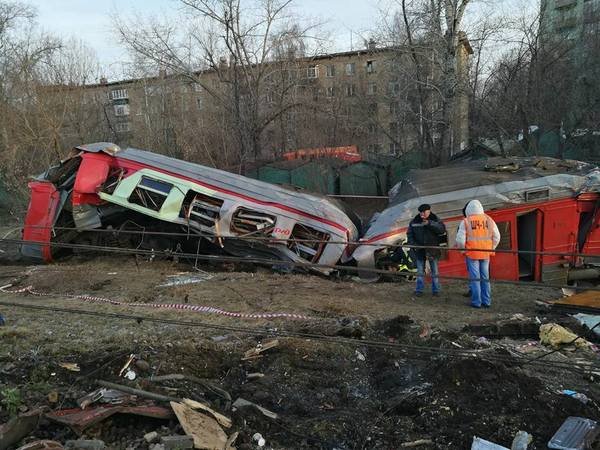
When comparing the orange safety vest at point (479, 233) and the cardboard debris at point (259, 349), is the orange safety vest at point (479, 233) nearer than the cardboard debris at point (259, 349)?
No

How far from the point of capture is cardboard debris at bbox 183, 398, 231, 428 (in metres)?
3.77

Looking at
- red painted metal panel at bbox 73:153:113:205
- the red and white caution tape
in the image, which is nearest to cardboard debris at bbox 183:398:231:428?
the red and white caution tape

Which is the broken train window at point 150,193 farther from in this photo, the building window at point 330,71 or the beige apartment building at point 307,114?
the building window at point 330,71

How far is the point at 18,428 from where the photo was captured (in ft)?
11.6

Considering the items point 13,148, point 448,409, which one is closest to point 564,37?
point 448,409

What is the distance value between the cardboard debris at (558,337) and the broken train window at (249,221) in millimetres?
5618

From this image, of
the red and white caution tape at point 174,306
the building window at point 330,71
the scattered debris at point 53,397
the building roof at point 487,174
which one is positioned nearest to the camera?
the scattered debris at point 53,397

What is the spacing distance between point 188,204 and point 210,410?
271 inches

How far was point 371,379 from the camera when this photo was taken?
15.8 ft

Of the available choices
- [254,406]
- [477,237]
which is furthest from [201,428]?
[477,237]

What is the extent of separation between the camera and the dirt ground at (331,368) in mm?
3766

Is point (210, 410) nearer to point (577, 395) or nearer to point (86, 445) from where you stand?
point (86, 445)

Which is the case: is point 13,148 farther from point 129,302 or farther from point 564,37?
point 564,37

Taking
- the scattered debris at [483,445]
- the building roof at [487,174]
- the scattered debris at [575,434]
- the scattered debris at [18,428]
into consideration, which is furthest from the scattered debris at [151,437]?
the building roof at [487,174]
